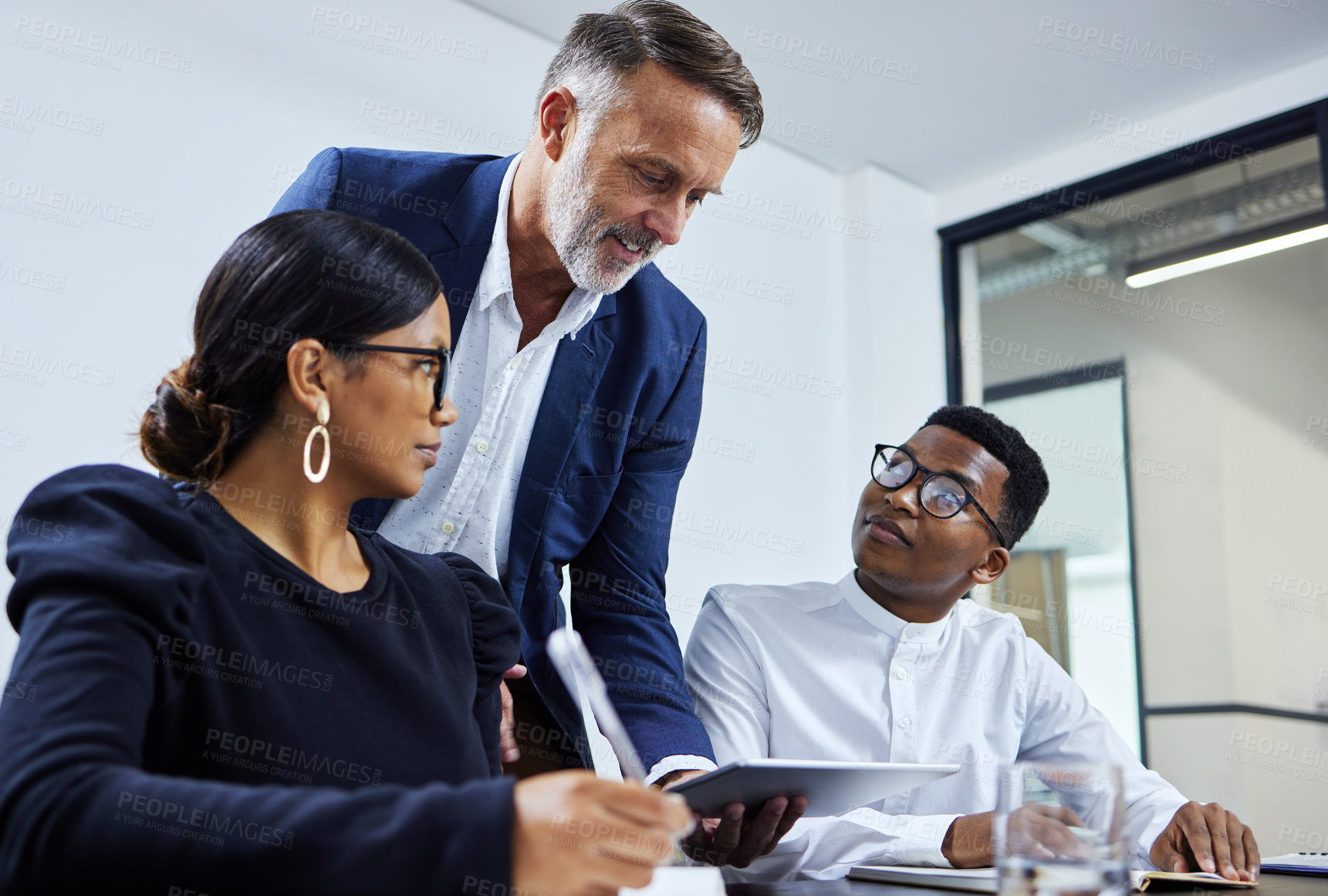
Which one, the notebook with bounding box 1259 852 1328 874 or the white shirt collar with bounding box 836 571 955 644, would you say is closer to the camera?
the notebook with bounding box 1259 852 1328 874

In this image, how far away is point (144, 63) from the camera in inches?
113

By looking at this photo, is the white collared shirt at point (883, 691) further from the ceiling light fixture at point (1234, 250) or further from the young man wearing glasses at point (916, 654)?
the ceiling light fixture at point (1234, 250)

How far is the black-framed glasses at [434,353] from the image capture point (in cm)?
129

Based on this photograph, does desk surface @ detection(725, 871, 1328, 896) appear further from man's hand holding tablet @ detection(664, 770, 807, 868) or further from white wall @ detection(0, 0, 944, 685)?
white wall @ detection(0, 0, 944, 685)

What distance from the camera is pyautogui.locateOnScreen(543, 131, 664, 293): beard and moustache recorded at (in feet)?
6.06

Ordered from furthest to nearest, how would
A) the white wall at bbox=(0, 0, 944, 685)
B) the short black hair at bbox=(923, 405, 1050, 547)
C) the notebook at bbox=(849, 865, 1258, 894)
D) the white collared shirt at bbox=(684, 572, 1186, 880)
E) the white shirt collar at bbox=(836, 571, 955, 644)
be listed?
the white wall at bbox=(0, 0, 944, 685) < the short black hair at bbox=(923, 405, 1050, 547) < the white shirt collar at bbox=(836, 571, 955, 644) < the white collared shirt at bbox=(684, 572, 1186, 880) < the notebook at bbox=(849, 865, 1258, 894)

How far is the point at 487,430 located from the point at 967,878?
1025mm

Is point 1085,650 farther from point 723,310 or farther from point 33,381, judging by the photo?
point 33,381

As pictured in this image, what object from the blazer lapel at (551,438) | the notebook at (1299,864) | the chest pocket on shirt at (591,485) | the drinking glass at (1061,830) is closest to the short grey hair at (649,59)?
the blazer lapel at (551,438)

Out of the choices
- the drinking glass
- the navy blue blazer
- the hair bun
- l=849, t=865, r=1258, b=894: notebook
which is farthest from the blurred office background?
the drinking glass

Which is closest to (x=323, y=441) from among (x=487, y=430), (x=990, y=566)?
(x=487, y=430)

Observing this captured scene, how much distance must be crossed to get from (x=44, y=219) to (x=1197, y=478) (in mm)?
3770

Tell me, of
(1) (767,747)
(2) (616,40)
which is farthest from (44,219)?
(1) (767,747)

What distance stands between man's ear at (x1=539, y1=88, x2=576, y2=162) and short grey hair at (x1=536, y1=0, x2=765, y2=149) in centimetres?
2
